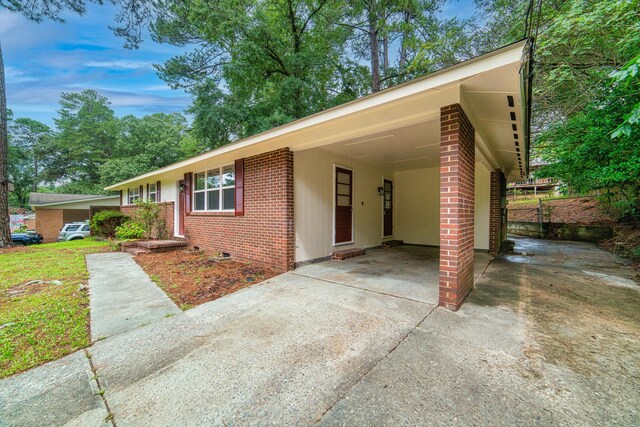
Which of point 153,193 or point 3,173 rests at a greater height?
point 3,173

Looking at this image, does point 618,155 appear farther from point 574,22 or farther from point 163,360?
point 163,360

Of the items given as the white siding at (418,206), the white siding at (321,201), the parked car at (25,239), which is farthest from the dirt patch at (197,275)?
the parked car at (25,239)

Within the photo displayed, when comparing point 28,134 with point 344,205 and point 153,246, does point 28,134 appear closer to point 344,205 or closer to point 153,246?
point 153,246

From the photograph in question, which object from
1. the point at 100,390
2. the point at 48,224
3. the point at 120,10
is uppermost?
the point at 120,10

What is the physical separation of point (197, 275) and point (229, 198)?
7.40ft

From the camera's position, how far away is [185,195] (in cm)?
789

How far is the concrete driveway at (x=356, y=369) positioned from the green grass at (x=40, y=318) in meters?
0.27

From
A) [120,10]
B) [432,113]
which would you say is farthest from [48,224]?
[432,113]

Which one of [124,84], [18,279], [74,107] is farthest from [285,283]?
[74,107]

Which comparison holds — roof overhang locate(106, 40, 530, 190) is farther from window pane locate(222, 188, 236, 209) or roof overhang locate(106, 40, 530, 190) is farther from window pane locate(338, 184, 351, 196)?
window pane locate(338, 184, 351, 196)

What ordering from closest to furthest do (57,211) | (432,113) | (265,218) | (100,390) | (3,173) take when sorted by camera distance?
1. (100,390)
2. (432,113)
3. (265,218)
4. (3,173)
5. (57,211)

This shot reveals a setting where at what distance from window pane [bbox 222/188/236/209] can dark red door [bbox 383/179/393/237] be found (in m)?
4.56

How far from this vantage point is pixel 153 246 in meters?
7.22

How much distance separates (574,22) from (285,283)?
26.4ft
